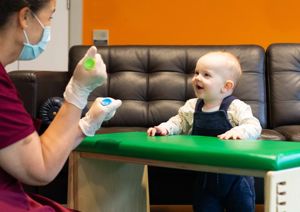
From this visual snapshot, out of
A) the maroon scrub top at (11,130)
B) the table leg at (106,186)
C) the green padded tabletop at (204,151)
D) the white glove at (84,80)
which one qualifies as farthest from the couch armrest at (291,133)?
the maroon scrub top at (11,130)

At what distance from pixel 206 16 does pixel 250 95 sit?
2.66 feet

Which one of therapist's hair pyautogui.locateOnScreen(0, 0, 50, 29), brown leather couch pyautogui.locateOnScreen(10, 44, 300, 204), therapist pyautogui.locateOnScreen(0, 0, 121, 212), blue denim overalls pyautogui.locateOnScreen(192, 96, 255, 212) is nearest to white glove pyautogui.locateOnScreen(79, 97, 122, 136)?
therapist pyautogui.locateOnScreen(0, 0, 121, 212)

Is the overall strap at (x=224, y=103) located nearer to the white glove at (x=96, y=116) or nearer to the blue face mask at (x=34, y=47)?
the white glove at (x=96, y=116)

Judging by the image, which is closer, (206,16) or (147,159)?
(147,159)

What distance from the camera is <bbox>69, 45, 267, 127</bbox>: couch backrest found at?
2715 millimetres

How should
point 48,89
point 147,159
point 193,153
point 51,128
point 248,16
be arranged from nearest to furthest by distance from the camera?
1. point 51,128
2. point 193,153
3. point 147,159
4. point 48,89
5. point 248,16

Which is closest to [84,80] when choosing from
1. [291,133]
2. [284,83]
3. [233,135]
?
[233,135]

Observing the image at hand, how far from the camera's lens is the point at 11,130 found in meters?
0.93

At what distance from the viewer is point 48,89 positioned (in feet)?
8.81

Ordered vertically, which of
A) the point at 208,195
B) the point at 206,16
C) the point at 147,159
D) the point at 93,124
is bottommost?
the point at 208,195

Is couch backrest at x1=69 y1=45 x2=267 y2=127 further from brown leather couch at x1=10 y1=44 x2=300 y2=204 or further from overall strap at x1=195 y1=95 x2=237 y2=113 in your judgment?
overall strap at x1=195 y1=95 x2=237 y2=113

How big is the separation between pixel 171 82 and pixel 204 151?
5.20 feet

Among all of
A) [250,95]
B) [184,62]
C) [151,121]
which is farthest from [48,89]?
[250,95]

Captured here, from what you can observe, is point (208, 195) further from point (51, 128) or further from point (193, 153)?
point (51, 128)
